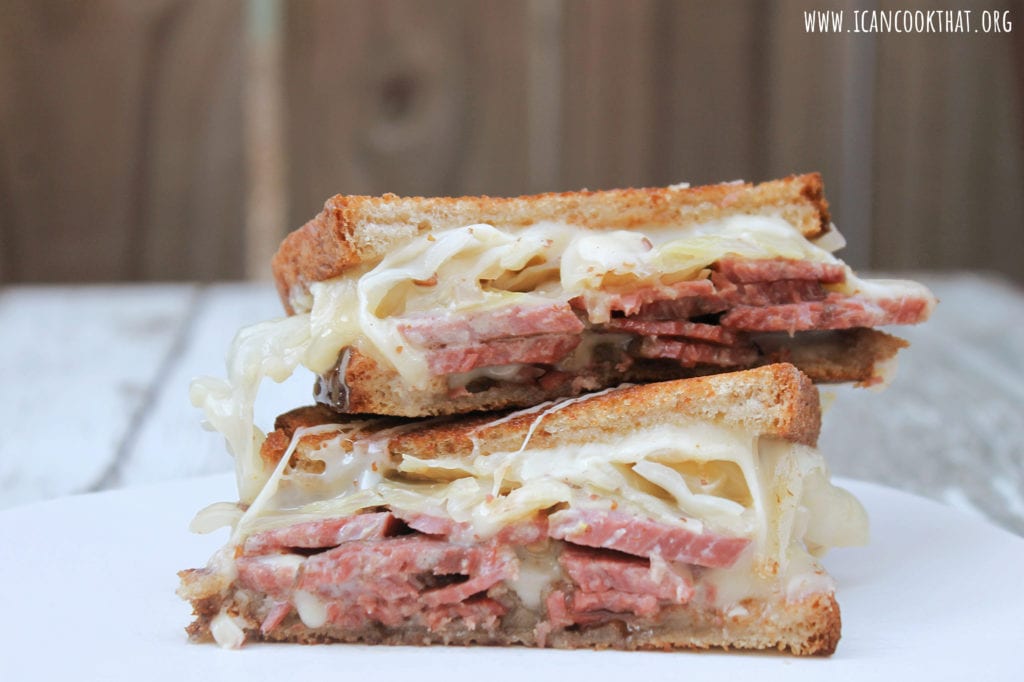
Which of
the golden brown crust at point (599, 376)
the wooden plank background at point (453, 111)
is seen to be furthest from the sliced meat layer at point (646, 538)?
the wooden plank background at point (453, 111)

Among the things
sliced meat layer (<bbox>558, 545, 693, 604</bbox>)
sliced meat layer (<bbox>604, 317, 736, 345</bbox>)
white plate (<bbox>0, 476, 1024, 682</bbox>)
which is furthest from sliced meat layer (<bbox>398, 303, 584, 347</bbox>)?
white plate (<bbox>0, 476, 1024, 682</bbox>)

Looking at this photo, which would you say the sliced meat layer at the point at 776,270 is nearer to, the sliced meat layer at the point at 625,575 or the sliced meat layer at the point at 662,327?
the sliced meat layer at the point at 662,327

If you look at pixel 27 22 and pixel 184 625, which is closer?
pixel 184 625

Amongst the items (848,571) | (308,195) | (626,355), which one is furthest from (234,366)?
(308,195)

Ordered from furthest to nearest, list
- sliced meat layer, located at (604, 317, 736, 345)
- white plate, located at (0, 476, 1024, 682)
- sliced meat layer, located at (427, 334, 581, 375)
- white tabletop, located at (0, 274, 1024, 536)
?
white tabletop, located at (0, 274, 1024, 536) < sliced meat layer, located at (604, 317, 736, 345) < sliced meat layer, located at (427, 334, 581, 375) < white plate, located at (0, 476, 1024, 682)

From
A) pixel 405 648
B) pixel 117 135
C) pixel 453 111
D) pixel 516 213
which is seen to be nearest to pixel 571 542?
pixel 405 648

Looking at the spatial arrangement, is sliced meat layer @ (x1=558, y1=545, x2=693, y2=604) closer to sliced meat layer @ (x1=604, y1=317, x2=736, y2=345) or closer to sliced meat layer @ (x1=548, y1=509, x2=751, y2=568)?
sliced meat layer @ (x1=548, y1=509, x2=751, y2=568)

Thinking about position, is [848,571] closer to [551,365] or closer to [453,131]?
[551,365]
